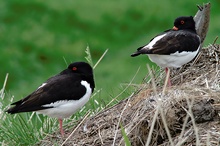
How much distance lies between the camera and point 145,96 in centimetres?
895

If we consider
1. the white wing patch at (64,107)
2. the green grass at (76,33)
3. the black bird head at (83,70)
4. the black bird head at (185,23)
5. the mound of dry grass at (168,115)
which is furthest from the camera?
the green grass at (76,33)

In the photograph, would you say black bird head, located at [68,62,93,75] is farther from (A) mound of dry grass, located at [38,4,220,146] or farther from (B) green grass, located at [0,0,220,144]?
(B) green grass, located at [0,0,220,144]

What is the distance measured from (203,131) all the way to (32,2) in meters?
16.4

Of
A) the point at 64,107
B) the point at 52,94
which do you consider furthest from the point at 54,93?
the point at 64,107

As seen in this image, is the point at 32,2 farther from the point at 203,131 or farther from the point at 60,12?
the point at 203,131

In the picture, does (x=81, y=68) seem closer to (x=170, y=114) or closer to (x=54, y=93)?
(x=54, y=93)

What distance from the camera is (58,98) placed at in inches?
375

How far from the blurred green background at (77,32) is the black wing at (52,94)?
1121 centimetres

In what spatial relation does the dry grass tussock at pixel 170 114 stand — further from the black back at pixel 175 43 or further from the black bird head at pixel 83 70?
the black bird head at pixel 83 70

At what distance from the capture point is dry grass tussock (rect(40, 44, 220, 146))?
806 cm

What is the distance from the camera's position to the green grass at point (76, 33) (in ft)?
71.0

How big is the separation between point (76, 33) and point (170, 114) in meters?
15.0

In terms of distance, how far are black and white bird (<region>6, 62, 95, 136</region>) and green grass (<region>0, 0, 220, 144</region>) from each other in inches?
434

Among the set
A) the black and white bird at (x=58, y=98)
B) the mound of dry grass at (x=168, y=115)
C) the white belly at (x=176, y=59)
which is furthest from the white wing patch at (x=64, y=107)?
the white belly at (x=176, y=59)
